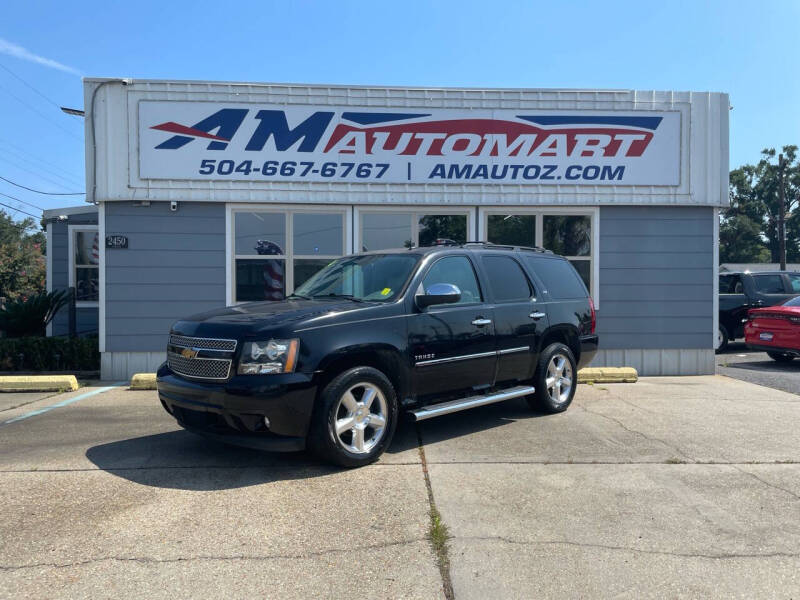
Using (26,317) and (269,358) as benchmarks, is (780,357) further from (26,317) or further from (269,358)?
(26,317)

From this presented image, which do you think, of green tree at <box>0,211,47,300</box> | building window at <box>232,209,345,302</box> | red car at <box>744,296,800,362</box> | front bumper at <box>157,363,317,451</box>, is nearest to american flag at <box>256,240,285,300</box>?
building window at <box>232,209,345,302</box>

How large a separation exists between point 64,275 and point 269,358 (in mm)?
10464

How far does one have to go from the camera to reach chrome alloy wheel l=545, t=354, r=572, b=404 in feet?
23.5

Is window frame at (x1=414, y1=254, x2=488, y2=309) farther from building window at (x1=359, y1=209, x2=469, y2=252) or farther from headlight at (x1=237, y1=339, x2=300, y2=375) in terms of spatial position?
building window at (x1=359, y1=209, x2=469, y2=252)

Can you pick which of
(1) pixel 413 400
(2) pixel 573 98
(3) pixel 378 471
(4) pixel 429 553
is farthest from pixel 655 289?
(4) pixel 429 553

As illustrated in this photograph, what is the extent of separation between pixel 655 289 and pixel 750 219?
68.1m

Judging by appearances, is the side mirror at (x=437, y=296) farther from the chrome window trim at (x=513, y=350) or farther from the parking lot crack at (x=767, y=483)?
the parking lot crack at (x=767, y=483)

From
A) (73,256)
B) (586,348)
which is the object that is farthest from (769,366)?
(73,256)

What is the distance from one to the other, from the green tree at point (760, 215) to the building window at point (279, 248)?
6445 cm

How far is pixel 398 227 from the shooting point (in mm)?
10438

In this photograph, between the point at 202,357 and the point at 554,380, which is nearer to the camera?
the point at 202,357

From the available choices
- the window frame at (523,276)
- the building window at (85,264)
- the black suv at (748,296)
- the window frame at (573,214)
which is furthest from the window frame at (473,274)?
the black suv at (748,296)

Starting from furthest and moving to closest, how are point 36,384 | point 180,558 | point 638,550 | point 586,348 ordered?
point 36,384
point 586,348
point 638,550
point 180,558

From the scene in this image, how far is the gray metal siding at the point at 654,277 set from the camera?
10461 mm
